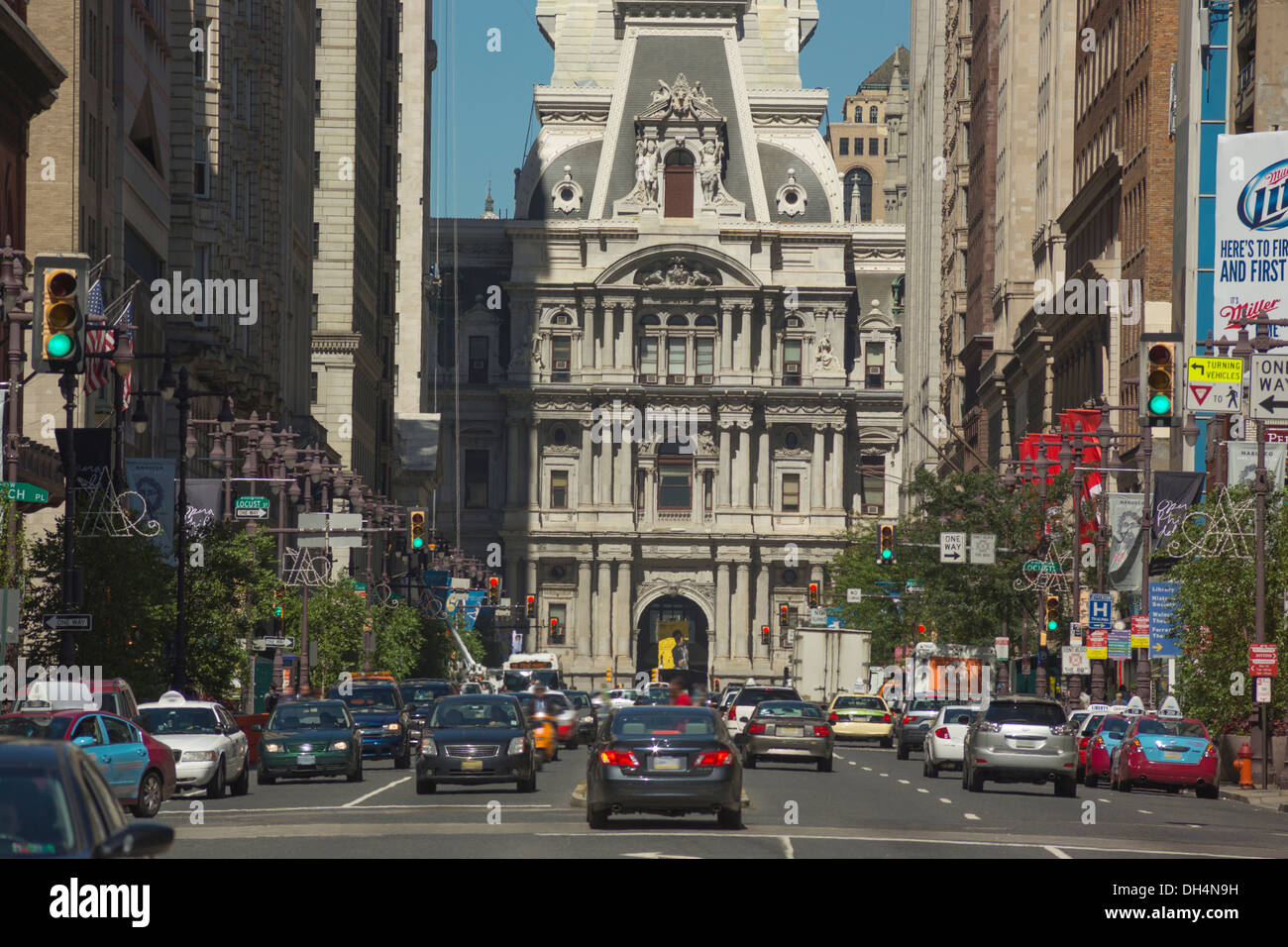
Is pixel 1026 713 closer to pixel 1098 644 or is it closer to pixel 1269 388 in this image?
pixel 1269 388

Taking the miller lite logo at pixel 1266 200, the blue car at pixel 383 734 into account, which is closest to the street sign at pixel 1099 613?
the miller lite logo at pixel 1266 200

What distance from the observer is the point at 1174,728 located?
4322 centimetres

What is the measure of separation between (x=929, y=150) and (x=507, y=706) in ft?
388

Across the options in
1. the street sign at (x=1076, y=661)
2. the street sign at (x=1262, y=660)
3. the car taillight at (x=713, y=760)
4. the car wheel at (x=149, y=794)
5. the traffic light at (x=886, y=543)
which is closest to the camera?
the car taillight at (x=713, y=760)

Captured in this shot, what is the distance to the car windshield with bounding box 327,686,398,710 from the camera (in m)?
51.8

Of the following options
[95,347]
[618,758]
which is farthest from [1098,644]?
[618,758]

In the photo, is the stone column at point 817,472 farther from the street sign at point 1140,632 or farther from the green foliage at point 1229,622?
the green foliage at point 1229,622

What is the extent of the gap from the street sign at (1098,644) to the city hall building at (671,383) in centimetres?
9080

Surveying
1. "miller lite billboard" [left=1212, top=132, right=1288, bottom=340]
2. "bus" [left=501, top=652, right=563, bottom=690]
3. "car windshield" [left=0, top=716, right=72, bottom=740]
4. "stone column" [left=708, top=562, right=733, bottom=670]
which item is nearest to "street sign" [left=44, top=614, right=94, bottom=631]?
"car windshield" [left=0, top=716, right=72, bottom=740]

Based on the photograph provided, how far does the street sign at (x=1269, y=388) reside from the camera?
143 ft

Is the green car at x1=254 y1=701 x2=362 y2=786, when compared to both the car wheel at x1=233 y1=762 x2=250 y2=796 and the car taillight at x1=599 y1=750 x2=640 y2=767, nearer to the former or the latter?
the car wheel at x1=233 y1=762 x2=250 y2=796

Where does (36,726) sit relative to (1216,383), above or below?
below

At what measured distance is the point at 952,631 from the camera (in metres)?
82.6

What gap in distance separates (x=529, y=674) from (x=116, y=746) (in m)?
67.1
